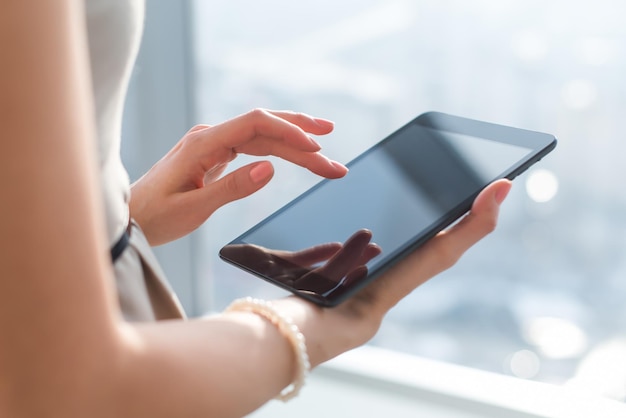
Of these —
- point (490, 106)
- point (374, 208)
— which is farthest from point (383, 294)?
point (490, 106)

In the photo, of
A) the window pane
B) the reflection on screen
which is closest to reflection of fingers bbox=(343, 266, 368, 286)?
the reflection on screen

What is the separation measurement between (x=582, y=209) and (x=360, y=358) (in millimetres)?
421

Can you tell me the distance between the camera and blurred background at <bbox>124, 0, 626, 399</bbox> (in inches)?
42.0

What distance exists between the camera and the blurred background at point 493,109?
107cm

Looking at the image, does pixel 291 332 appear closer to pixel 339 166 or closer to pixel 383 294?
pixel 383 294

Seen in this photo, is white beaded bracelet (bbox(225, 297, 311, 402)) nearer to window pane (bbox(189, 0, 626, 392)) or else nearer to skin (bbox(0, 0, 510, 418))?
skin (bbox(0, 0, 510, 418))

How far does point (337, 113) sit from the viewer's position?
50.4 inches

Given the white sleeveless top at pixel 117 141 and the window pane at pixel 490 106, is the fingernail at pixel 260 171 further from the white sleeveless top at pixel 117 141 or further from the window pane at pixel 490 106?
the window pane at pixel 490 106

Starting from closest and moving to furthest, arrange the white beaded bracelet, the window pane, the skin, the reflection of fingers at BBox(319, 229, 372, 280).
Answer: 1. the skin
2. the white beaded bracelet
3. the reflection of fingers at BBox(319, 229, 372, 280)
4. the window pane

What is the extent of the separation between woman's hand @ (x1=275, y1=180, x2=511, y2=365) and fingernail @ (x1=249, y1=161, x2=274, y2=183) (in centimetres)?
13

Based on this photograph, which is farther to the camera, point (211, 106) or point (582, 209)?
point (211, 106)

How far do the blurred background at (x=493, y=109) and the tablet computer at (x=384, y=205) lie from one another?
0.47 metres

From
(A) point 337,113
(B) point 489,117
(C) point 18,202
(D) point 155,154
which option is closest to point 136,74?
(D) point 155,154

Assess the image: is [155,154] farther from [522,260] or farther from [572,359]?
[572,359]
